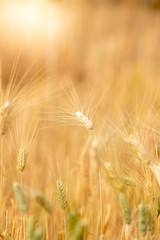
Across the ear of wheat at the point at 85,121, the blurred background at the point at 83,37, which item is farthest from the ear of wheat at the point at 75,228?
the blurred background at the point at 83,37

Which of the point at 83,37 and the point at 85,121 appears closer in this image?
the point at 85,121

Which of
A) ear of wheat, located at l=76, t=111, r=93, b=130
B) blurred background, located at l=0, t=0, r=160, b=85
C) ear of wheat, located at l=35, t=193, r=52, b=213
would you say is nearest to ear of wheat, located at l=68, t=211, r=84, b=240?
ear of wheat, located at l=35, t=193, r=52, b=213

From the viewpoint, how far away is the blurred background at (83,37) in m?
2.93

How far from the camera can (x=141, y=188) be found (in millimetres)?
462

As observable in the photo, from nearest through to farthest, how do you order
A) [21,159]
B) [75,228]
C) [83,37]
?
[75,228] → [21,159] → [83,37]

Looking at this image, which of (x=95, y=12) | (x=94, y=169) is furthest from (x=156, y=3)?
(x=94, y=169)

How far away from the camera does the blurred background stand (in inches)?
115

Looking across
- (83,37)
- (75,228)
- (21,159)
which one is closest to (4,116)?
(21,159)

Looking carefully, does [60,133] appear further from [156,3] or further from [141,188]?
[156,3]

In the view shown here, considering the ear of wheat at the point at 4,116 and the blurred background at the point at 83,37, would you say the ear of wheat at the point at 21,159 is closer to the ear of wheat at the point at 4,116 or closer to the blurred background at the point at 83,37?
the ear of wheat at the point at 4,116

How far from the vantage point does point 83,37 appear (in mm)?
3869

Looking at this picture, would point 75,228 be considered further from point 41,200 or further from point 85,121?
point 85,121

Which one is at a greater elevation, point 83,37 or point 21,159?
point 21,159

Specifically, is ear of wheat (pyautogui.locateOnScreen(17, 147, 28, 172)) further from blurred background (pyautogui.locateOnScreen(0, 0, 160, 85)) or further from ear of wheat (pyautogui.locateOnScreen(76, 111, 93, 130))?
blurred background (pyautogui.locateOnScreen(0, 0, 160, 85))
